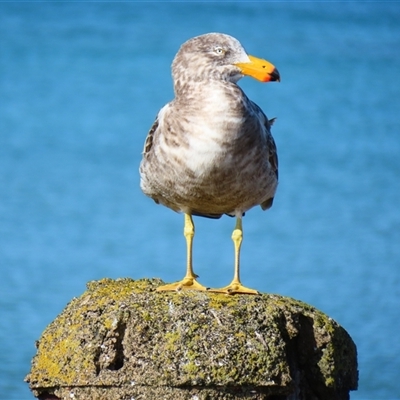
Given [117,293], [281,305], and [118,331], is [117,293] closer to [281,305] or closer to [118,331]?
[118,331]

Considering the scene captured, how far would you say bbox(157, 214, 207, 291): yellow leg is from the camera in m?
5.57

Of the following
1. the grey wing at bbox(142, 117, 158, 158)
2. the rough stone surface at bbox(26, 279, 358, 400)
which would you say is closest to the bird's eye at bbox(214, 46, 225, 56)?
the grey wing at bbox(142, 117, 158, 158)

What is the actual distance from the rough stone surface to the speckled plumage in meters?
1.16

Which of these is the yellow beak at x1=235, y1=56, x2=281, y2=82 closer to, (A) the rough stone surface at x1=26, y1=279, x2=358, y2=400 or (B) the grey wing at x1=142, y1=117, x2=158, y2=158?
(B) the grey wing at x1=142, y1=117, x2=158, y2=158

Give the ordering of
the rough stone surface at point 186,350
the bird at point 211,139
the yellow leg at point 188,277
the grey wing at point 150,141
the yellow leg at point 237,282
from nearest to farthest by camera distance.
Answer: the rough stone surface at point 186,350 < the yellow leg at point 188,277 < the yellow leg at point 237,282 < the bird at point 211,139 < the grey wing at point 150,141

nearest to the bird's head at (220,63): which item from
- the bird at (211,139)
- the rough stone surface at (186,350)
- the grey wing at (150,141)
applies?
the bird at (211,139)

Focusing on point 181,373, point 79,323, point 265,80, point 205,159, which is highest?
point 265,80

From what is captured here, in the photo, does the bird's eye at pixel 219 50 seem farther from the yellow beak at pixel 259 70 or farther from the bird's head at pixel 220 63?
the yellow beak at pixel 259 70

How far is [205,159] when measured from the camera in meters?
5.96

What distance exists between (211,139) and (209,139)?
13 millimetres

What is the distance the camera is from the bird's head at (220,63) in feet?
20.3

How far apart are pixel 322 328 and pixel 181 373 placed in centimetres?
92

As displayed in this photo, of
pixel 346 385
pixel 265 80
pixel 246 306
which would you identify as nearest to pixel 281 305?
pixel 246 306

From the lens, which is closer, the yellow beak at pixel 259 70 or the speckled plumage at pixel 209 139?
the speckled plumage at pixel 209 139
